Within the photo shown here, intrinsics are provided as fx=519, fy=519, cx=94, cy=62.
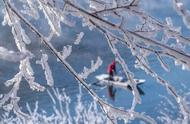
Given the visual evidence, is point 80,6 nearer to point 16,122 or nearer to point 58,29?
point 58,29

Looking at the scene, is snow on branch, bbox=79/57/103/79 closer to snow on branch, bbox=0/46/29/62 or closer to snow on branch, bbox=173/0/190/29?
snow on branch, bbox=173/0/190/29

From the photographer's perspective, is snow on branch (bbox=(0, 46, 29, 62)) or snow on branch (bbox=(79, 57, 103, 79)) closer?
snow on branch (bbox=(0, 46, 29, 62))

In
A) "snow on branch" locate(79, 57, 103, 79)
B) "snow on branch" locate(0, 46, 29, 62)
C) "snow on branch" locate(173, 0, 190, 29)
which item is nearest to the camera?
"snow on branch" locate(0, 46, 29, 62)

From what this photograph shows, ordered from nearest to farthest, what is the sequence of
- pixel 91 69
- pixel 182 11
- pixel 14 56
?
pixel 14 56 → pixel 182 11 → pixel 91 69

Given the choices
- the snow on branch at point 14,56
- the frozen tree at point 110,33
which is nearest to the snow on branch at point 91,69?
the frozen tree at point 110,33

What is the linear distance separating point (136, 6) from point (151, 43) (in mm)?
191

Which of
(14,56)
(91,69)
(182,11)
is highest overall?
(91,69)

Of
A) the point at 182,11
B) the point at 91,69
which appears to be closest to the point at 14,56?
the point at 182,11

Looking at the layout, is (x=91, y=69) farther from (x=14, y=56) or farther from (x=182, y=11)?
(x=14, y=56)

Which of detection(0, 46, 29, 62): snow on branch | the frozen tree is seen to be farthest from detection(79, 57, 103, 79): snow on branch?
detection(0, 46, 29, 62): snow on branch

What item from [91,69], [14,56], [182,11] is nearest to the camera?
[14,56]

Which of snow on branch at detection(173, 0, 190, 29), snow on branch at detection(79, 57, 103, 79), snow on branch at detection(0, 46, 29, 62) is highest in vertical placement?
snow on branch at detection(79, 57, 103, 79)

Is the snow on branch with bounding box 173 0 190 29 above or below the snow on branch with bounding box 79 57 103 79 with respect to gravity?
below

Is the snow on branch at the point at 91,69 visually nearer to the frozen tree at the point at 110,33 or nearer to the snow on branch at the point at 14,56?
the frozen tree at the point at 110,33
